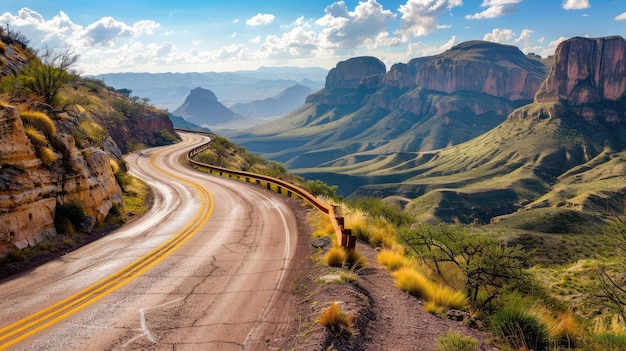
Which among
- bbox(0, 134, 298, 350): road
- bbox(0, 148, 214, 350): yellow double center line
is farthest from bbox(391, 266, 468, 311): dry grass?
bbox(0, 148, 214, 350): yellow double center line

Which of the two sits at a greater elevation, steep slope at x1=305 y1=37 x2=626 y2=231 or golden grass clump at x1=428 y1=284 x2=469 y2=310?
golden grass clump at x1=428 y1=284 x2=469 y2=310

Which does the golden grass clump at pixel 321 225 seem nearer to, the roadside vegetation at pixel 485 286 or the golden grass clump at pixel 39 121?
the roadside vegetation at pixel 485 286

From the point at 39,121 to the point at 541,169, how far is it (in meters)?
168

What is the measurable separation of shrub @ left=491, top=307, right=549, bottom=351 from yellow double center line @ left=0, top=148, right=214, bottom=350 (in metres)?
8.08

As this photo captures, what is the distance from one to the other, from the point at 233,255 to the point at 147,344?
524 cm

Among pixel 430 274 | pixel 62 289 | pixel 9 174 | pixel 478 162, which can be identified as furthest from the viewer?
pixel 478 162

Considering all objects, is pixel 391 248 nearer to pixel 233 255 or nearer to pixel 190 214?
pixel 233 255

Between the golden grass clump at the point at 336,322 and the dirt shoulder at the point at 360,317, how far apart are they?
0.10 metres

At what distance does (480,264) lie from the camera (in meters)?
9.26

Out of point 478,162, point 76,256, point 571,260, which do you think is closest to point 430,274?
point 76,256

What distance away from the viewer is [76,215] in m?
13.6

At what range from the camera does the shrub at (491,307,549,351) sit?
6.14 metres

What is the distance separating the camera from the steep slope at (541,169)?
10643cm

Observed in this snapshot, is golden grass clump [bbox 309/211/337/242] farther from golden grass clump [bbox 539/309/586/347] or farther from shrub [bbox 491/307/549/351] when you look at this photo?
golden grass clump [bbox 539/309/586/347]
